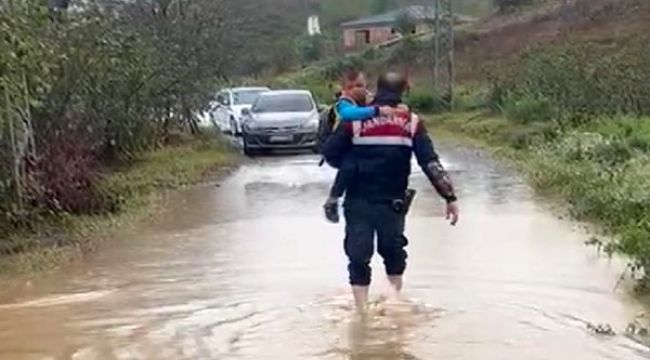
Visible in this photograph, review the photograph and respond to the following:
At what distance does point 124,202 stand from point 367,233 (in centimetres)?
843

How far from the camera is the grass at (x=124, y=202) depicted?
1338cm

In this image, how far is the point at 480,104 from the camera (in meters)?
40.0

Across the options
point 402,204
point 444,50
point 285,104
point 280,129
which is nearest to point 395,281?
point 402,204

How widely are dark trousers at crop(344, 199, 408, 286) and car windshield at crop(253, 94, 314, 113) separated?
2012 cm

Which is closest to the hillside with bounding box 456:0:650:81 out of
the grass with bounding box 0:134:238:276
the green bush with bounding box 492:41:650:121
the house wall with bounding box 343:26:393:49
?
the house wall with bounding box 343:26:393:49

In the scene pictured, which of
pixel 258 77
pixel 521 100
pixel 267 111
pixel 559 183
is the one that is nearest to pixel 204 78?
pixel 267 111

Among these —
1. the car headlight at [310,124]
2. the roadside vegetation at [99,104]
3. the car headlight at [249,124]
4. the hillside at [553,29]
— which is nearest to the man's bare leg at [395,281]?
the roadside vegetation at [99,104]

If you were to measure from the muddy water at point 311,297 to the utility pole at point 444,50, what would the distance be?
1095 inches

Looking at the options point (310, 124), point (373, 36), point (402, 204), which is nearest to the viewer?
point (402, 204)

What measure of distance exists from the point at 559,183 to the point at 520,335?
9.26 m

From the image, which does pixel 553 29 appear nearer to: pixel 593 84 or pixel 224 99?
pixel 224 99

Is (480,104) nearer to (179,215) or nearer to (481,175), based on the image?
(481,175)

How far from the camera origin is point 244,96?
36.9 metres

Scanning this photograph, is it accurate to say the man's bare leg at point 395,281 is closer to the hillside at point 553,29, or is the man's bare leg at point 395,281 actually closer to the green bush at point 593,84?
the green bush at point 593,84
